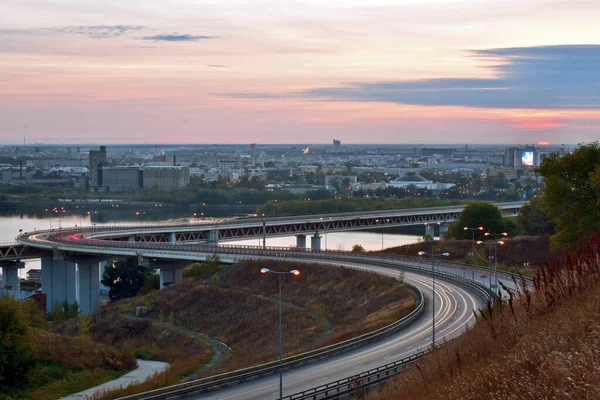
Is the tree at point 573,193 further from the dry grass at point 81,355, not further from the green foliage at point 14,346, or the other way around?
the green foliage at point 14,346

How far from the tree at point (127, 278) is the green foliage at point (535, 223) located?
20.0 metres

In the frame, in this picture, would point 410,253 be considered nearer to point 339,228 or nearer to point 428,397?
point 339,228

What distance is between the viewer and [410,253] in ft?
147

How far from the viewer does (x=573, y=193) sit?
1126 inches

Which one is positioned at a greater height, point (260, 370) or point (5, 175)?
point (260, 370)

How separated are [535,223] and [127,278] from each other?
21.1m

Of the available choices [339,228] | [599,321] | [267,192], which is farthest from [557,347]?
[267,192]

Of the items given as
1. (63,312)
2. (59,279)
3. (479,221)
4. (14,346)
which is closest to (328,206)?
(479,221)

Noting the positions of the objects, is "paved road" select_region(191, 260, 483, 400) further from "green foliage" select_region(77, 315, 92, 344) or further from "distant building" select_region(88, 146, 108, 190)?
"distant building" select_region(88, 146, 108, 190)

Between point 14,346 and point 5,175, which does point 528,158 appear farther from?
point 14,346

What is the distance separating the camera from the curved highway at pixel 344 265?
16.4 metres

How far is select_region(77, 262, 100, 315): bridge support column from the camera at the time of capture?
43.0 metres

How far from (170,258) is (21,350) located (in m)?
24.0

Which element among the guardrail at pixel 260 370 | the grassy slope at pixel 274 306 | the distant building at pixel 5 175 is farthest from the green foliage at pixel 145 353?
the distant building at pixel 5 175
